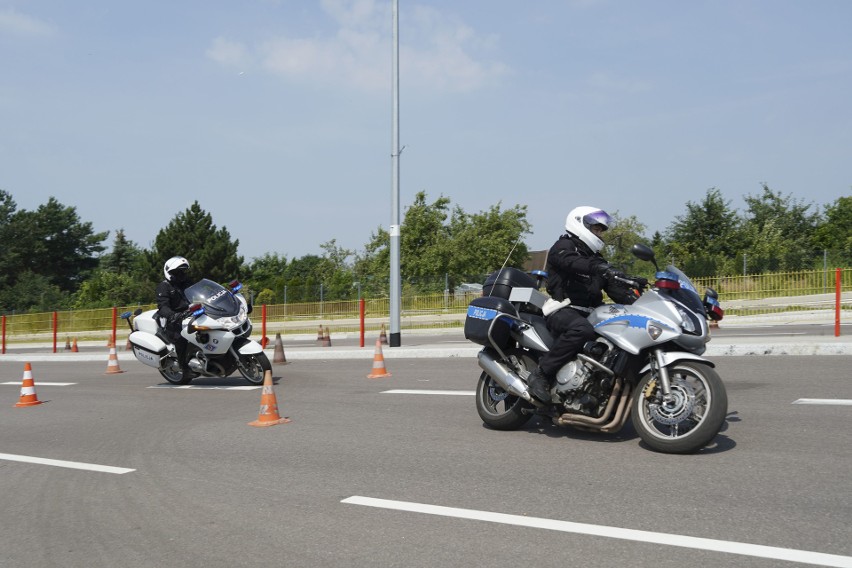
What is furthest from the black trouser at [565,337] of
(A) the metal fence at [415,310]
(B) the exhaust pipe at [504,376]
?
(A) the metal fence at [415,310]

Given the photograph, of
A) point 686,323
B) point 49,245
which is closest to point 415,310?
Result: point 686,323

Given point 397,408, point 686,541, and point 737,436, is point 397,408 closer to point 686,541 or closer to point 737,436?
point 737,436

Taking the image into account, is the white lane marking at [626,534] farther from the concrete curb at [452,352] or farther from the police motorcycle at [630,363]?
the concrete curb at [452,352]

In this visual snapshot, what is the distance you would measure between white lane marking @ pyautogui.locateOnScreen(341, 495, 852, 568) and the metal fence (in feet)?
54.4

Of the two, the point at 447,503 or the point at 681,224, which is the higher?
the point at 681,224

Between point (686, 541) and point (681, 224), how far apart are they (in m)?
47.2

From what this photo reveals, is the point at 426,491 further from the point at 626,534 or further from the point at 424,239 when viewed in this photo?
the point at 424,239

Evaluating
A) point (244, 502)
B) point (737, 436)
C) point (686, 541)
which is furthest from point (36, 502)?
point (737, 436)

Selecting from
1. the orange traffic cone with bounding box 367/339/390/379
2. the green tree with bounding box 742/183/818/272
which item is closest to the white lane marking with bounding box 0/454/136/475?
the orange traffic cone with bounding box 367/339/390/379

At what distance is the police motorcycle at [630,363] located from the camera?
558 cm

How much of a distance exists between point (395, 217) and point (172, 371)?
7.50 m

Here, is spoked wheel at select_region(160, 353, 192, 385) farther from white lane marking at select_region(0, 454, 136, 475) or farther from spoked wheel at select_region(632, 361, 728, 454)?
spoked wheel at select_region(632, 361, 728, 454)

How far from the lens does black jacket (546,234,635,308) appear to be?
20.4ft

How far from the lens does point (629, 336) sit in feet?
19.1
